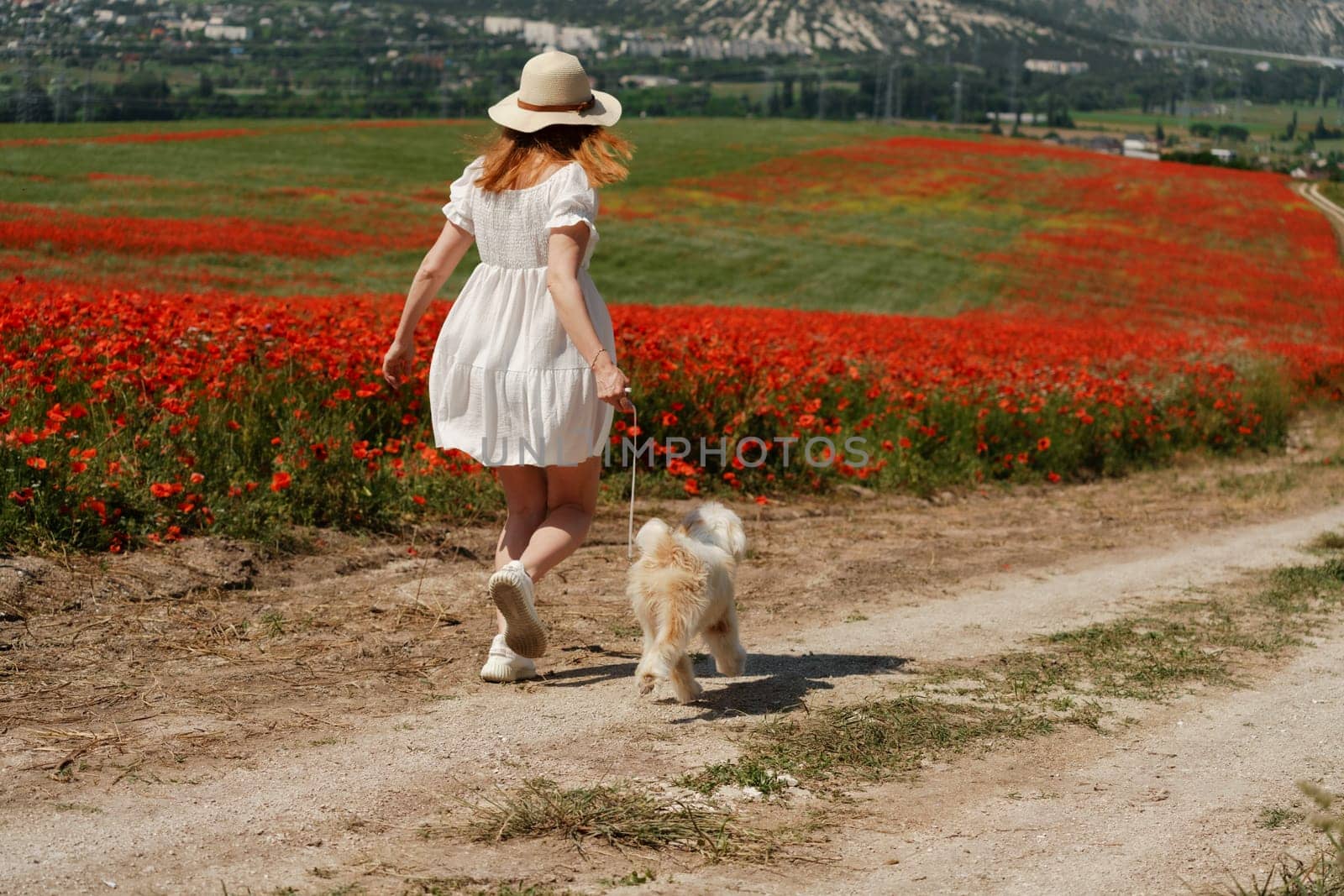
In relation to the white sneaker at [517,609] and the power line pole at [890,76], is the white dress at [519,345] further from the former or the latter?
the power line pole at [890,76]

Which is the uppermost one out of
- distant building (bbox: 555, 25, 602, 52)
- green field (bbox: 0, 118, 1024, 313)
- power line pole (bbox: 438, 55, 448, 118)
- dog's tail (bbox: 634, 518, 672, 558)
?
distant building (bbox: 555, 25, 602, 52)

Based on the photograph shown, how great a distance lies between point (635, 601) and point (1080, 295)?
94.9ft

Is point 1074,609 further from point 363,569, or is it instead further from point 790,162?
point 790,162

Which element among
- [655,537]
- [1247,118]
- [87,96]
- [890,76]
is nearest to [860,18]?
[890,76]

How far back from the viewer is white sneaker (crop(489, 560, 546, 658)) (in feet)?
15.3

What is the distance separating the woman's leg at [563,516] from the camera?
4.92 metres

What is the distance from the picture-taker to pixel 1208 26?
40.2 m

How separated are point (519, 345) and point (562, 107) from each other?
2.77 feet

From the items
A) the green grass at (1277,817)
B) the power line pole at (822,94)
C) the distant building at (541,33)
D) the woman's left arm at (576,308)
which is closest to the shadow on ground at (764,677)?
the woman's left arm at (576,308)

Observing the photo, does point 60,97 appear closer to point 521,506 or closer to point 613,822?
point 521,506

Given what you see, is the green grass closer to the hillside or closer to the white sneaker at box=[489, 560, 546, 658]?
the white sneaker at box=[489, 560, 546, 658]

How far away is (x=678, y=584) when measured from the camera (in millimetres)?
4488

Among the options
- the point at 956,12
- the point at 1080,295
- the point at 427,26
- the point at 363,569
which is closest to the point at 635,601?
the point at 363,569

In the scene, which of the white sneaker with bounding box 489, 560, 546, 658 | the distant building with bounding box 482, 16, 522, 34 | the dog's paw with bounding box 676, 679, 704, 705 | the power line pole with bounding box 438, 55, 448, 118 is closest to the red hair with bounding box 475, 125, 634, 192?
the white sneaker with bounding box 489, 560, 546, 658
